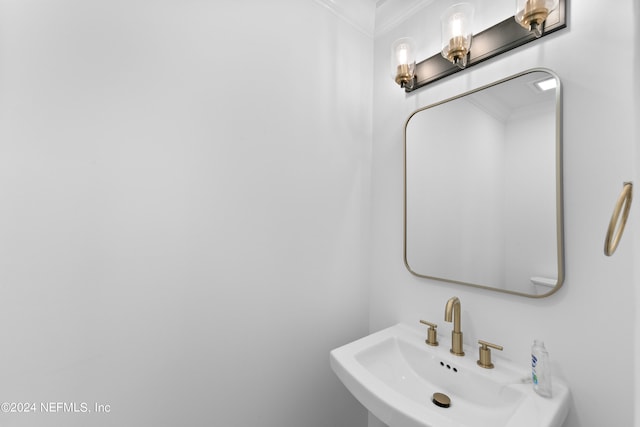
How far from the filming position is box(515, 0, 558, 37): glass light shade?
2.65ft

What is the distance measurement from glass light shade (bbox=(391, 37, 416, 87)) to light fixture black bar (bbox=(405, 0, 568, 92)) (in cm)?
7

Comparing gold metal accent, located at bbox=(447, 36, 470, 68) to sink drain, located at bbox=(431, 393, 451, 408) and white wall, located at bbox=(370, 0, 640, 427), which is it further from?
sink drain, located at bbox=(431, 393, 451, 408)

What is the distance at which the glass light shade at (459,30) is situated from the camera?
0.98 meters

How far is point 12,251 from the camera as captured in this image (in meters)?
0.68

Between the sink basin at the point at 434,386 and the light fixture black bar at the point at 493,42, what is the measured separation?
3.60 ft

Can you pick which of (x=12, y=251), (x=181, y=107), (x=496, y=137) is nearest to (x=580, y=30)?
(x=496, y=137)

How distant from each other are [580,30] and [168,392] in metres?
1.70

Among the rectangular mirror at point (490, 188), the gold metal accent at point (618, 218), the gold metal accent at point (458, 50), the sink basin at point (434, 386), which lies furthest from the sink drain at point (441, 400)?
the gold metal accent at point (458, 50)

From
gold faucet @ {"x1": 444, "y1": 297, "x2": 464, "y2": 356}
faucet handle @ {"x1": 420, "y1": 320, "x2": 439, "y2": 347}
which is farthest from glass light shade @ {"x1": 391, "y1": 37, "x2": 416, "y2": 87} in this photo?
faucet handle @ {"x1": 420, "y1": 320, "x2": 439, "y2": 347}

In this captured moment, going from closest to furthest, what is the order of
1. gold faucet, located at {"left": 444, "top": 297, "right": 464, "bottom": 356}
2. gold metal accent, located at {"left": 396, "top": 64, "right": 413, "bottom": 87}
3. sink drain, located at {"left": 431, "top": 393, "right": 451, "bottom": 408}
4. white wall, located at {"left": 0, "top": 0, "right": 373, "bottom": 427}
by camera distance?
white wall, located at {"left": 0, "top": 0, "right": 373, "bottom": 427} → sink drain, located at {"left": 431, "top": 393, "right": 451, "bottom": 408} → gold faucet, located at {"left": 444, "top": 297, "right": 464, "bottom": 356} → gold metal accent, located at {"left": 396, "top": 64, "right": 413, "bottom": 87}

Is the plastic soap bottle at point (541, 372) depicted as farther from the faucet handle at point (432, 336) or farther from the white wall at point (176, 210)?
the white wall at point (176, 210)

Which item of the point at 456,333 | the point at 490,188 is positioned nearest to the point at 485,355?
the point at 456,333

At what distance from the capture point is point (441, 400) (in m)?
0.93

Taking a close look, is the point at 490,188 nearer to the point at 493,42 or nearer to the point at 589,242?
the point at 589,242
